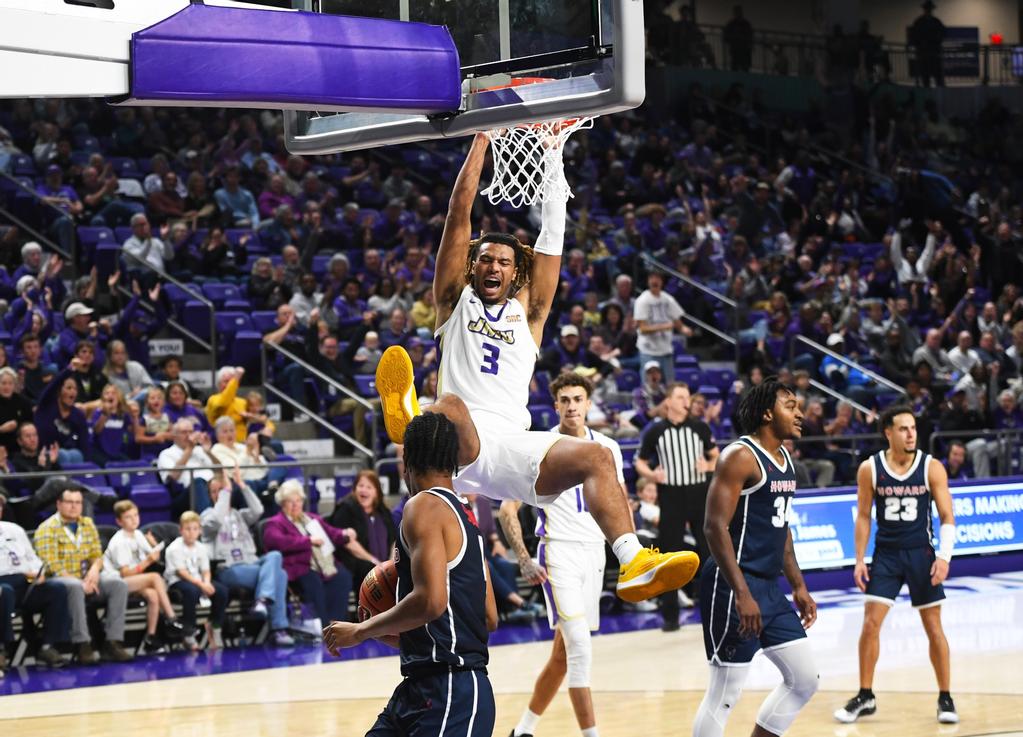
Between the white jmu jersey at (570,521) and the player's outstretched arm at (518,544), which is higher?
the white jmu jersey at (570,521)

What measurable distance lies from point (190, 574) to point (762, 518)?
6101 millimetres

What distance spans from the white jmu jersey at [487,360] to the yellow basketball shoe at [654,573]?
2.73 ft

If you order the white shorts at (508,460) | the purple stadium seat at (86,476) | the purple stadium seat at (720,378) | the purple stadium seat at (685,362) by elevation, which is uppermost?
the white shorts at (508,460)

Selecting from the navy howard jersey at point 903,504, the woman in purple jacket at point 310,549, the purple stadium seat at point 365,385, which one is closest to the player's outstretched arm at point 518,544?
the navy howard jersey at point 903,504

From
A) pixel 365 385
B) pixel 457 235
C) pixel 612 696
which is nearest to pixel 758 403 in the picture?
pixel 457 235

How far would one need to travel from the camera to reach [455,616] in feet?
17.0

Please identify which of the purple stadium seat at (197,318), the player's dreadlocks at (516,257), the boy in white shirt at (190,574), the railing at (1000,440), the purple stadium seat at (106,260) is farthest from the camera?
the railing at (1000,440)

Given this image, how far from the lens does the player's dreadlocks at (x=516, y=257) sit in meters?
6.61

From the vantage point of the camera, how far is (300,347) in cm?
1516

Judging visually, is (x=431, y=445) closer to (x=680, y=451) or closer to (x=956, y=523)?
(x=680, y=451)

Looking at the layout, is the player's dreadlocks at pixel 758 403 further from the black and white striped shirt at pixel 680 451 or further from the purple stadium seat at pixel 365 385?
the purple stadium seat at pixel 365 385

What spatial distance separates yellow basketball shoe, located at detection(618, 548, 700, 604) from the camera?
582cm

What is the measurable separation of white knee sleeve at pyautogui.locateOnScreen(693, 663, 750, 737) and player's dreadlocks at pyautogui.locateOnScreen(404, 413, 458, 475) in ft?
7.17

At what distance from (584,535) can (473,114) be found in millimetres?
3449
